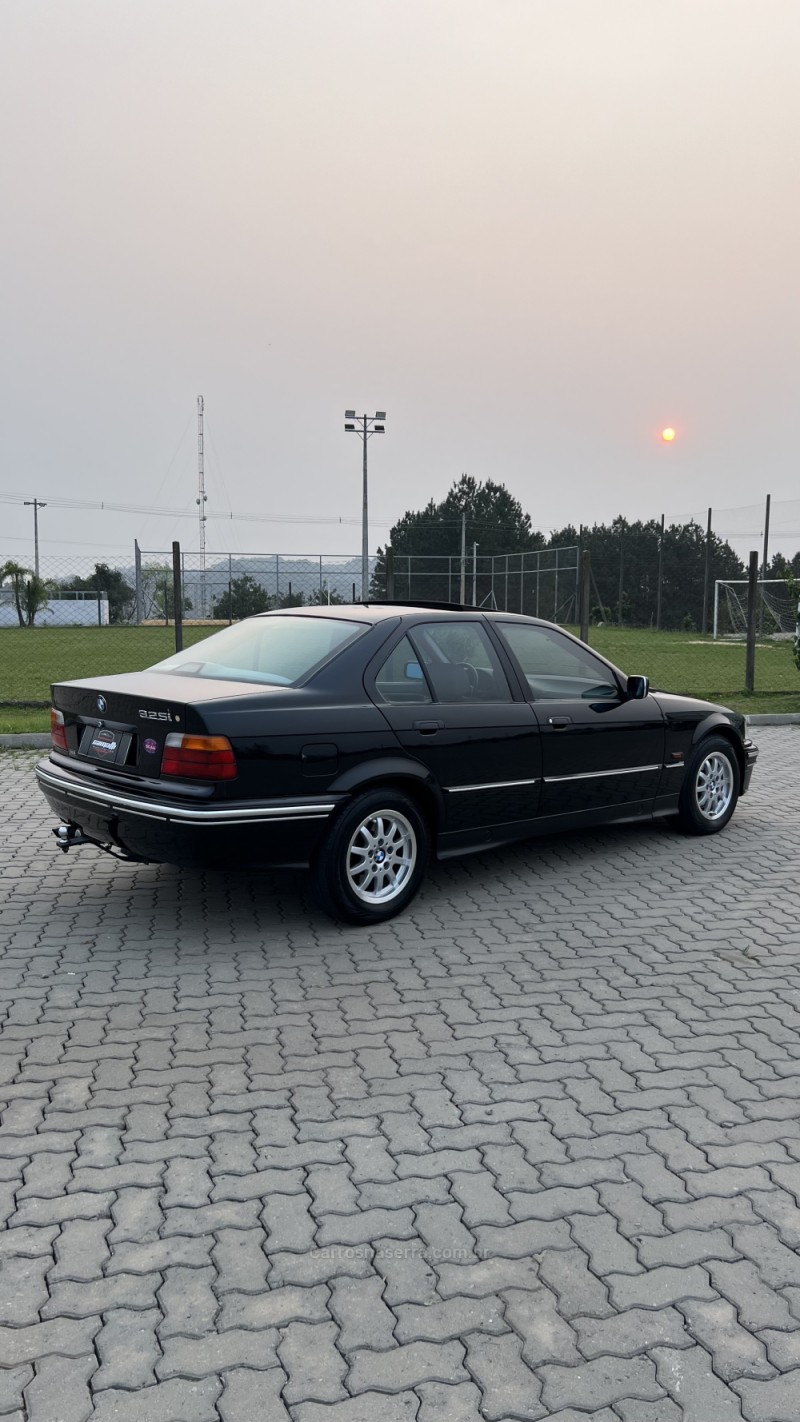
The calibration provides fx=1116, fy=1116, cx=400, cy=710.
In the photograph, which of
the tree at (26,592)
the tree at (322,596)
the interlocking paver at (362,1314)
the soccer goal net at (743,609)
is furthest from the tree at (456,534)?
the interlocking paver at (362,1314)

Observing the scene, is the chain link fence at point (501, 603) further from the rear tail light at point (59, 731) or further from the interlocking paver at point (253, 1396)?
the interlocking paver at point (253, 1396)

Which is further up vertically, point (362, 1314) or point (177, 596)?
point (177, 596)

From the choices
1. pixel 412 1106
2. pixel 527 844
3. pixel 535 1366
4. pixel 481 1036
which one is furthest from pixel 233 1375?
pixel 527 844

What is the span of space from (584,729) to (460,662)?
0.92m

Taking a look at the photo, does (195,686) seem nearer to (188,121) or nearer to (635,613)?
(188,121)

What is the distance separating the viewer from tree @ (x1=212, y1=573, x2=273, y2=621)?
26797 mm

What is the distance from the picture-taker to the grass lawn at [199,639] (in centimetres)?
1546

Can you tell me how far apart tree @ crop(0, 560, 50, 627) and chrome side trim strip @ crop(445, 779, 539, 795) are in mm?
41004

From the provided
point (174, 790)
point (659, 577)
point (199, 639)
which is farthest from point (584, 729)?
point (659, 577)

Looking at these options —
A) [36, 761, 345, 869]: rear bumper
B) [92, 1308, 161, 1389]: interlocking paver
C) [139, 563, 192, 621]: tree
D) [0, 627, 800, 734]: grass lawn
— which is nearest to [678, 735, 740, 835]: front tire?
[36, 761, 345, 869]: rear bumper

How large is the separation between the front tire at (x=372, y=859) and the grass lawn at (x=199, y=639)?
737 cm

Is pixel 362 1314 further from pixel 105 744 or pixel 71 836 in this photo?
pixel 71 836

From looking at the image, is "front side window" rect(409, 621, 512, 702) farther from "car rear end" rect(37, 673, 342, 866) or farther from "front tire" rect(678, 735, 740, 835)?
"front tire" rect(678, 735, 740, 835)

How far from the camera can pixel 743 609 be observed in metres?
37.6
